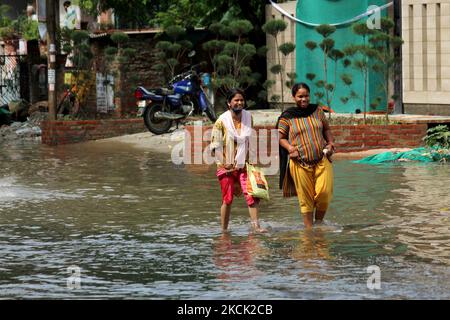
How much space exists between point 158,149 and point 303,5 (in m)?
5.98

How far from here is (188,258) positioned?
10031 millimetres

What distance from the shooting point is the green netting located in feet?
59.8

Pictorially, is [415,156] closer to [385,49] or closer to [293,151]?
[385,49]

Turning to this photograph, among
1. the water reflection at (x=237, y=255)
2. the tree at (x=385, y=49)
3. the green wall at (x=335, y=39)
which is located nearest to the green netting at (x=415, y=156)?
the tree at (x=385, y=49)

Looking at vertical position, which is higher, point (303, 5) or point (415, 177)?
point (303, 5)

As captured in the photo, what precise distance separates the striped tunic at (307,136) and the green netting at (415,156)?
6.99 metres

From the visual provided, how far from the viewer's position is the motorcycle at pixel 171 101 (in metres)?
24.2

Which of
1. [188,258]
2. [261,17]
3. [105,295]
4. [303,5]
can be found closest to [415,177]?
[188,258]

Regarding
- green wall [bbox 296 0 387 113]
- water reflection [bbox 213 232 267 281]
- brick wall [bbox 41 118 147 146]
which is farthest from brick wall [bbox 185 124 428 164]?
water reflection [bbox 213 232 267 281]

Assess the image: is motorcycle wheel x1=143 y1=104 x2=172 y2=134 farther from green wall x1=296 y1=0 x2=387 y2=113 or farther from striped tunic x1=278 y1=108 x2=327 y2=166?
striped tunic x1=278 y1=108 x2=327 y2=166

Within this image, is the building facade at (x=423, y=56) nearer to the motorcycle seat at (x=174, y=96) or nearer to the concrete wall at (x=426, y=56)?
the concrete wall at (x=426, y=56)

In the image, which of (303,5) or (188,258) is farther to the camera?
(303,5)
